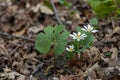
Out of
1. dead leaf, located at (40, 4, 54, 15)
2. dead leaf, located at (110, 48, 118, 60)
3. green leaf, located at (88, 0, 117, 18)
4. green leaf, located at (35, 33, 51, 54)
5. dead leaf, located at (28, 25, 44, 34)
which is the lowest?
dead leaf, located at (110, 48, 118, 60)

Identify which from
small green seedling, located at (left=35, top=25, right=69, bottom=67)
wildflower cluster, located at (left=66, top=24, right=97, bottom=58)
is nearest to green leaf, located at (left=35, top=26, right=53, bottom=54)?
small green seedling, located at (left=35, top=25, right=69, bottom=67)

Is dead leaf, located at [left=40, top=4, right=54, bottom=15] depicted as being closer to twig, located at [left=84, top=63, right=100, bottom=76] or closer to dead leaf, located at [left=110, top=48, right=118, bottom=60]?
dead leaf, located at [left=110, top=48, right=118, bottom=60]

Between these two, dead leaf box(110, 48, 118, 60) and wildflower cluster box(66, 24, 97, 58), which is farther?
dead leaf box(110, 48, 118, 60)

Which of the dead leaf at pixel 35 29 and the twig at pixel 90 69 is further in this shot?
the dead leaf at pixel 35 29

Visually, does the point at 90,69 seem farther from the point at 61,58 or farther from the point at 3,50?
the point at 3,50

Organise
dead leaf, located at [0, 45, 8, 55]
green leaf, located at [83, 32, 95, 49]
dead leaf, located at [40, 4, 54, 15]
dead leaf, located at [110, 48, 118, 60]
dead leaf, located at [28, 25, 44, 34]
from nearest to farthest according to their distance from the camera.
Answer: green leaf, located at [83, 32, 95, 49] → dead leaf, located at [110, 48, 118, 60] → dead leaf, located at [0, 45, 8, 55] → dead leaf, located at [28, 25, 44, 34] → dead leaf, located at [40, 4, 54, 15]

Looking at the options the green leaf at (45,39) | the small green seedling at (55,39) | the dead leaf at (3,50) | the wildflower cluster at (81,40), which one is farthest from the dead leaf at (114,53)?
the dead leaf at (3,50)

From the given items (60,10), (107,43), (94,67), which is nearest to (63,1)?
(60,10)

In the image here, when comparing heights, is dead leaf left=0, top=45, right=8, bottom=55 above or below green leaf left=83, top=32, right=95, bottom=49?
above

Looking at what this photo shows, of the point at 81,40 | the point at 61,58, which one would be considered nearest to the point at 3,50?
the point at 61,58

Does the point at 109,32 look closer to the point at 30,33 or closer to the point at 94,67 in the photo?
the point at 94,67

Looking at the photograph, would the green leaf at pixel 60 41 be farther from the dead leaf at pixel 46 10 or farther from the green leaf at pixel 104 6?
the dead leaf at pixel 46 10
